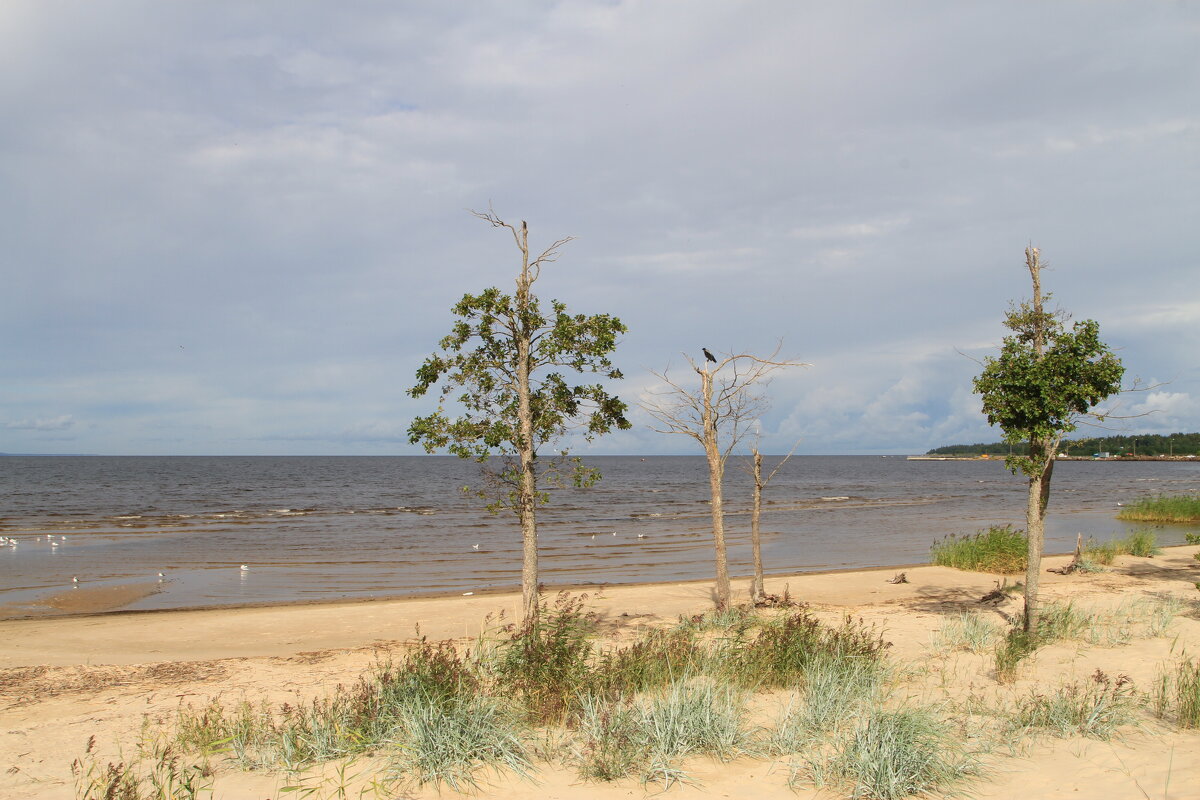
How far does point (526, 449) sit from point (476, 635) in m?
5.52

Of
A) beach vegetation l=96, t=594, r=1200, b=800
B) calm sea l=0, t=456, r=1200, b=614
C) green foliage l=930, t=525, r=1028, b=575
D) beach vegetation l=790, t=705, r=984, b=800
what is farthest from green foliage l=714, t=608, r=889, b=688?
green foliage l=930, t=525, r=1028, b=575

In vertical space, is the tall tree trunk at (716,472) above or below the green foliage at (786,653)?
above

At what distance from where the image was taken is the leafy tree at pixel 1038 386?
34.1 feet

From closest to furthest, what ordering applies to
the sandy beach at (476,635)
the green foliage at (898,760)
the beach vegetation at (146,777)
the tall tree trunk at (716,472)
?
the beach vegetation at (146,777)
the green foliage at (898,760)
the sandy beach at (476,635)
the tall tree trunk at (716,472)

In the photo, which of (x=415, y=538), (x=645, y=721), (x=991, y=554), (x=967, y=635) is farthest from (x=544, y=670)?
(x=415, y=538)

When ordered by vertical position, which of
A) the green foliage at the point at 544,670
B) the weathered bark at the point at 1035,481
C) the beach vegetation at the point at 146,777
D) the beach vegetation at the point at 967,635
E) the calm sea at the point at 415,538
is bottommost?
the calm sea at the point at 415,538

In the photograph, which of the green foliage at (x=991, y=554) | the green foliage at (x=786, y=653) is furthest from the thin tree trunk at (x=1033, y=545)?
the green foliage at (x=991, y=554)

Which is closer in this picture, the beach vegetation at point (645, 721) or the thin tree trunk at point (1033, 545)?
the beach vegetation at point (645, 721)


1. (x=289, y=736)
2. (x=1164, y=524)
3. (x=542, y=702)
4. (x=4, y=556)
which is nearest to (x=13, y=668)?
(x=289, y=736)

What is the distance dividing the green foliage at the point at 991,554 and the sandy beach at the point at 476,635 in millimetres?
898

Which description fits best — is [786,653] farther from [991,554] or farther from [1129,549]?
[1129,549]

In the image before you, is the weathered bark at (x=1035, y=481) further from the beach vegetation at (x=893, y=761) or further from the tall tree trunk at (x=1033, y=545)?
the beach vegetation at (x=893, y=761)

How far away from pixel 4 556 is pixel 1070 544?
39.8 metres

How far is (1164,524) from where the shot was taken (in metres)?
36.4
